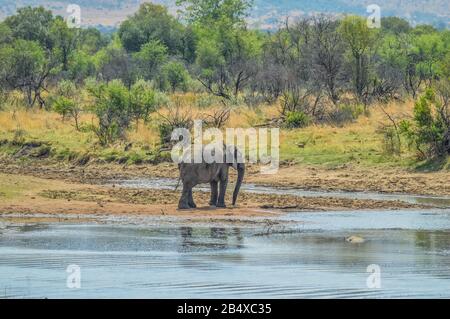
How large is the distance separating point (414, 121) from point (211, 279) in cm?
1837

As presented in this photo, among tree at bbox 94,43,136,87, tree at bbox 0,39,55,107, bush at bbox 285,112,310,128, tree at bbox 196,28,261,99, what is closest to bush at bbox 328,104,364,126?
bush at bbox 285,112,310,128

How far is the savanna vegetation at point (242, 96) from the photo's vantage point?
32.3m

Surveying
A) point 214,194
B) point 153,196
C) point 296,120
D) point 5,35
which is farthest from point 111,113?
point 5,35

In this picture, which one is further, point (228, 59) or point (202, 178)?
point (228, 59)

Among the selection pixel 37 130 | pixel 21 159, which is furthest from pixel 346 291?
pixel 37 130

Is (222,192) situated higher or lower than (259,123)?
lower

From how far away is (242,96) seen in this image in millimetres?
45531

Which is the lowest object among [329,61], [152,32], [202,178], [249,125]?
[202,178]

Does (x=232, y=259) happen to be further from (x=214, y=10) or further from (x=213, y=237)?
(x=214, y=10)

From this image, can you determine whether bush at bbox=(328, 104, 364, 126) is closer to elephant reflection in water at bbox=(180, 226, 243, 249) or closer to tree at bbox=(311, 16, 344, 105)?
tree at bbox=(311, 16, 344, 105)

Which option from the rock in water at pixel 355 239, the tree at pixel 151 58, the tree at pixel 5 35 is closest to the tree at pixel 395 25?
the tree at pixel 151 58

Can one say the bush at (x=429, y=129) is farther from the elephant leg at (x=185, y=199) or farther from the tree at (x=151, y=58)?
the tree at (x=151, y=58)

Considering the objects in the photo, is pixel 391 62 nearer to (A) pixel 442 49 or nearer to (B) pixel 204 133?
(A) pixel 442 49

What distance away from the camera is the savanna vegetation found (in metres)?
32.3
